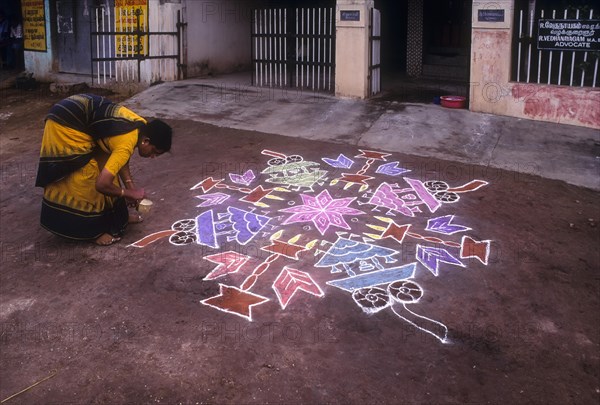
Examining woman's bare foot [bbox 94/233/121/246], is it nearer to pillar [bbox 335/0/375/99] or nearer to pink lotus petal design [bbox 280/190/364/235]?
pink lotus petal design [bbox 280/190/364/235]

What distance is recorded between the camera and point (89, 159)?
489 cm

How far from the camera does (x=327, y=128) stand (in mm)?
8383

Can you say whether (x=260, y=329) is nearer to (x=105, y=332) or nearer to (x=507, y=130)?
(x=105, y=332)

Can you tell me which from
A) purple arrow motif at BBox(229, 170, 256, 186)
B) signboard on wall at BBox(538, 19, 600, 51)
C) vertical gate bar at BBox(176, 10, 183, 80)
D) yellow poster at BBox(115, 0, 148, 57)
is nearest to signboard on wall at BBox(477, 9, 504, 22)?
signboard on wall at BBox(538, 19, 600, 51)

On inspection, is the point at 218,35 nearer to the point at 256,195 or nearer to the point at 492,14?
the point at 492,14

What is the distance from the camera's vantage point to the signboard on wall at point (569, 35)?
8.07 m

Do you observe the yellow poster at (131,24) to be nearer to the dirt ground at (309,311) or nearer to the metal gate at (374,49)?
the metal gate at (374,49)

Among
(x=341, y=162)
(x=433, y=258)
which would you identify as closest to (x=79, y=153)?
(x=433, y=258)

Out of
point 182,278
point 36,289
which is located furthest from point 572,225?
point 36,289

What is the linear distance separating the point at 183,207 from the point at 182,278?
154 cm

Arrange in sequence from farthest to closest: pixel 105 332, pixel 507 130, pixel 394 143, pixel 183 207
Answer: pixel 507 130 < pixel 394 143 < pixel 183 207 < pixel 105 332

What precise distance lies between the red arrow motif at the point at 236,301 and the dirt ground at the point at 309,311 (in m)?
0.02

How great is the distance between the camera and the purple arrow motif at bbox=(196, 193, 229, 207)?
5.95 meters

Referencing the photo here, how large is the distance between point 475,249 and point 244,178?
9.48ft
